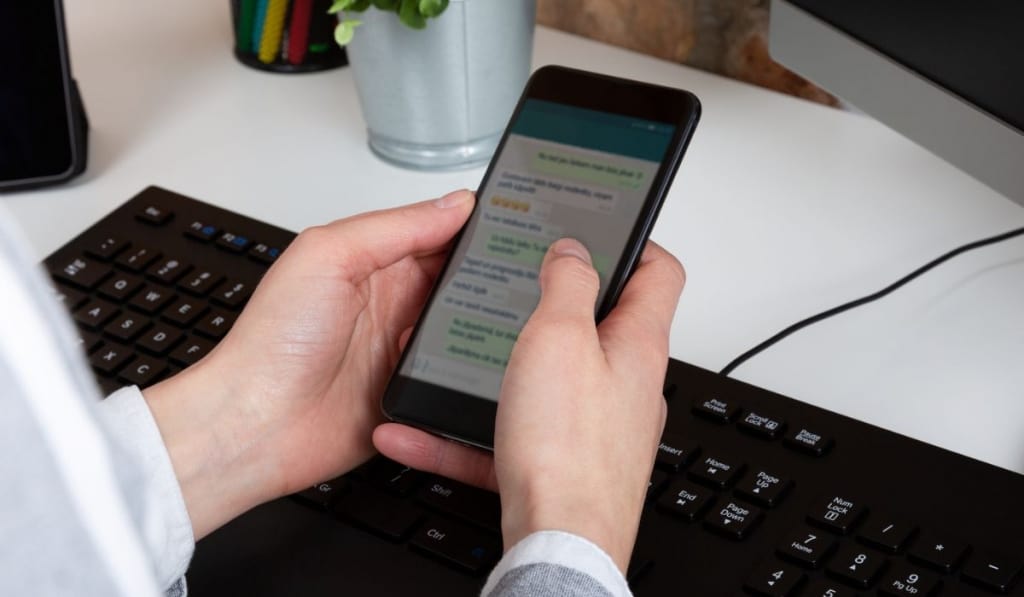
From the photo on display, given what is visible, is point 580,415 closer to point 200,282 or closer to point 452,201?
point 452,201

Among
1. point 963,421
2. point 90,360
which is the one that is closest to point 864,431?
point 963,421

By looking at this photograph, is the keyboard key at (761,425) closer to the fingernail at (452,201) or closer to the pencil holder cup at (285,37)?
the fingernail at (452,201)

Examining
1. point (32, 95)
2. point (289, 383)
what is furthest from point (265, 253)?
point (32, 95)

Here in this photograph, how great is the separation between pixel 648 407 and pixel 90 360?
284 mm

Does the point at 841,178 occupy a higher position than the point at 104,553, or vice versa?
the point at 104,553

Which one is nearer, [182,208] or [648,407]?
[648,407]

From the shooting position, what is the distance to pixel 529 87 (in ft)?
1.94

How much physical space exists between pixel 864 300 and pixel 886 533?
0.71 feet

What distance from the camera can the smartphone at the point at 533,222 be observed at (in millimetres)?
544

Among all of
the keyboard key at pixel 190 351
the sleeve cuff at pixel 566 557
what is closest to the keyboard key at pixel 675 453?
the sleeve cuff at pixel 566 557

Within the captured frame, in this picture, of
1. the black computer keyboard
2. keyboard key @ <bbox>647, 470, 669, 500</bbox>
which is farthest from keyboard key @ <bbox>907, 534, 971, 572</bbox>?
keyboard key @ <bbox>647, 470, 669, 500</bbox>

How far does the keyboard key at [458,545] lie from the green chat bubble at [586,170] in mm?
166

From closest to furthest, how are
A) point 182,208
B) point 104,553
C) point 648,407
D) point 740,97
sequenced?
1. point 104,553
2. point 648,407
3. point 182,208
4. point 740,97

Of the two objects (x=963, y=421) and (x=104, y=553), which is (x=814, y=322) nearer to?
(x=963, y=421)
